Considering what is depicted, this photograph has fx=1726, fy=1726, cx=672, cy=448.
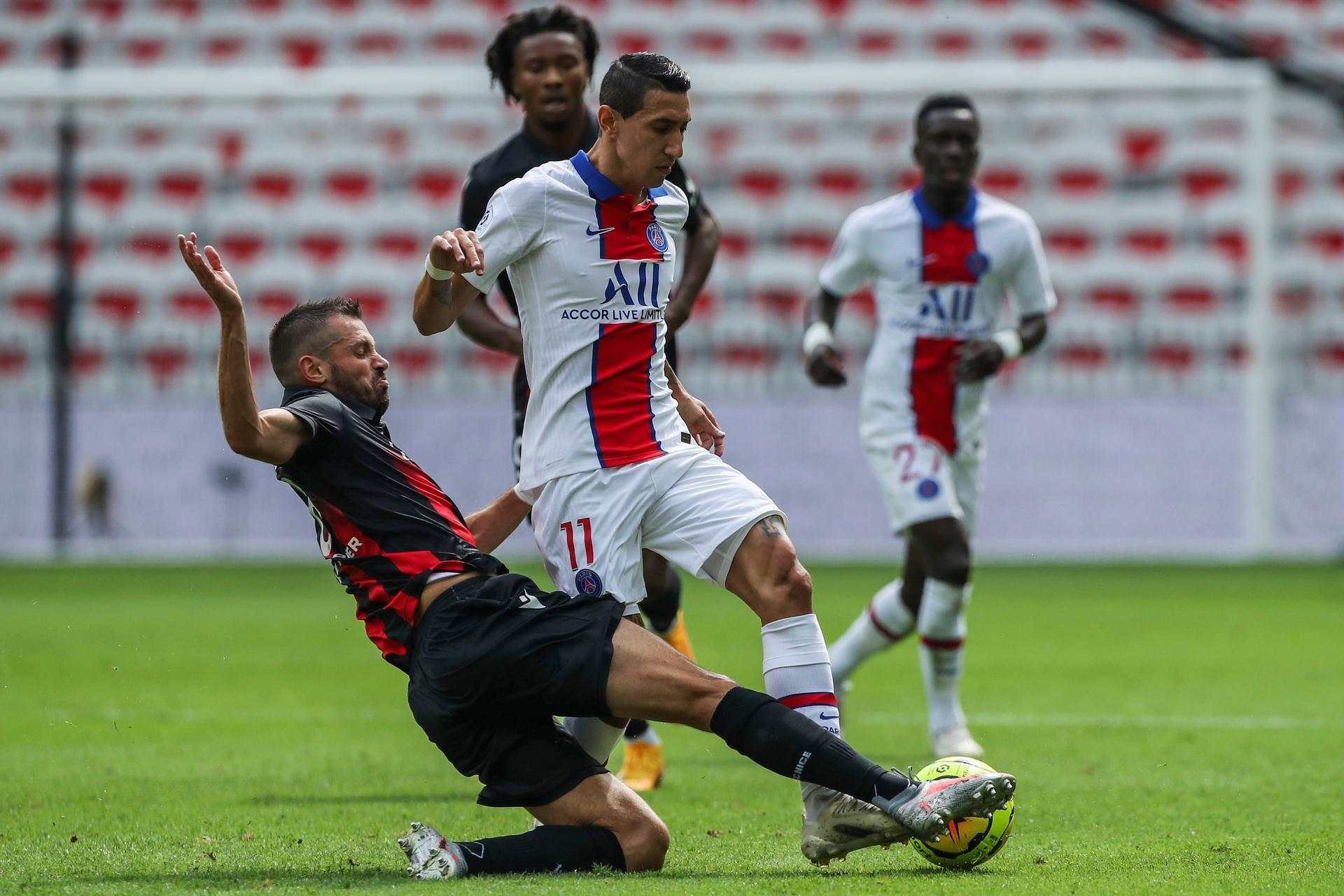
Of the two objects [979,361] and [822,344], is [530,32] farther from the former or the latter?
[979,361]

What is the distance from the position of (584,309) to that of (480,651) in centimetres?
96

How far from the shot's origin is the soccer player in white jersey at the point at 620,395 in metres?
4.14

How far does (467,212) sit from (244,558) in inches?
507

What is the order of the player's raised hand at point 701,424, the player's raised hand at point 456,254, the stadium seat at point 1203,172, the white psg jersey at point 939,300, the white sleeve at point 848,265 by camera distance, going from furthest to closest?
the stadium seat at point 1203,172 → the white sleeve at point 848,265 → the white psg jersey at point 939,300 → the player's raised hand at point 701,424 → the player's raised hand at point 456,254

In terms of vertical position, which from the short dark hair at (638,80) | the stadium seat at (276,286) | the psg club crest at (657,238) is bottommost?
the stadium seat at (276,286)

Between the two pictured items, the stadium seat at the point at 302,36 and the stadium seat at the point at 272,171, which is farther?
the stadium seat at the point at 302,36

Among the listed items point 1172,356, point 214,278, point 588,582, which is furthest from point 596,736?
point 1172,356

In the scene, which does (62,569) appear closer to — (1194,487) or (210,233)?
(210,233)

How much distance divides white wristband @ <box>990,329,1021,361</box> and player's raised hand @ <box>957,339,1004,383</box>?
39 millimetres

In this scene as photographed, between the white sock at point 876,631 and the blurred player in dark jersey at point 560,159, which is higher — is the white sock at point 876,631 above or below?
below

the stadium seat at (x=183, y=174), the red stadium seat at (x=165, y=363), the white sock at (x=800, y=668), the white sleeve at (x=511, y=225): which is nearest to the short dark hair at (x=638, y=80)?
the white sleeve at (x=511, y=225)

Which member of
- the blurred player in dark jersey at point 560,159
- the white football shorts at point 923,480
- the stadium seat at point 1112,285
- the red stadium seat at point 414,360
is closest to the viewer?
the blurred player in dark jersey at point 560,159

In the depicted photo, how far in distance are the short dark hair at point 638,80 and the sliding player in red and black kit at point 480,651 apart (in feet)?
1.81

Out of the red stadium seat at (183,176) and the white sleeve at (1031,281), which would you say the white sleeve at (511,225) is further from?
the red stadium seat at (183,176)
